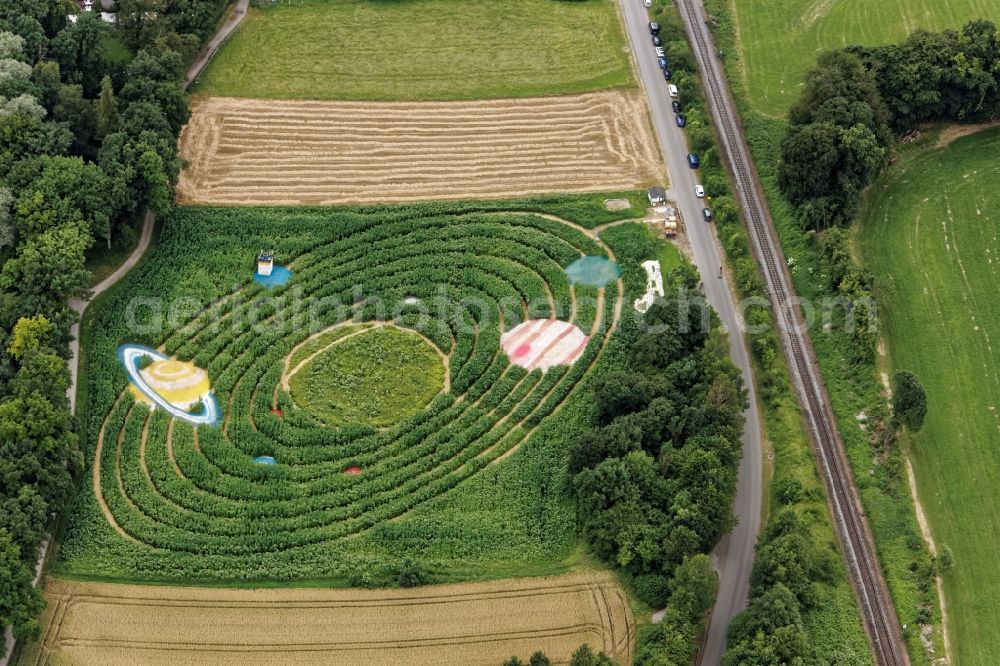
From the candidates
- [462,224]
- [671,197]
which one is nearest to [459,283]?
[462,224]

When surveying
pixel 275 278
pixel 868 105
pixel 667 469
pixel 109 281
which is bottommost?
pixel 109 281

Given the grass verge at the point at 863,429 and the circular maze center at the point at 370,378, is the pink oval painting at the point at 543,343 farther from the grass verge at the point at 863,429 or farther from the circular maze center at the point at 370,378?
the grass verge at the point at 863,429

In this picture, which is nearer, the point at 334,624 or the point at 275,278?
the point at 334,624

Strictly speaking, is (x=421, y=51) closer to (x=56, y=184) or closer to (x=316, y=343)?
(x=316, y=343)

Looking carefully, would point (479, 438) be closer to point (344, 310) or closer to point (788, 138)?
point (344, 310)

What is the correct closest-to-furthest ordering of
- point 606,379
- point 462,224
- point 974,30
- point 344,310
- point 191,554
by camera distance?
point 191,554 → point 606,379 → point 344,310 → point 462,224 → point 974,30

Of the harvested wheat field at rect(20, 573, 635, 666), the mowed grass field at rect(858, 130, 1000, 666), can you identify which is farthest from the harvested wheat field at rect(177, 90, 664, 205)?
the harvested wheat field at rect(20, 573, 635, 666)

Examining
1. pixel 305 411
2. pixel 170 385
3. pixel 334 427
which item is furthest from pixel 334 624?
pixel 170 385
